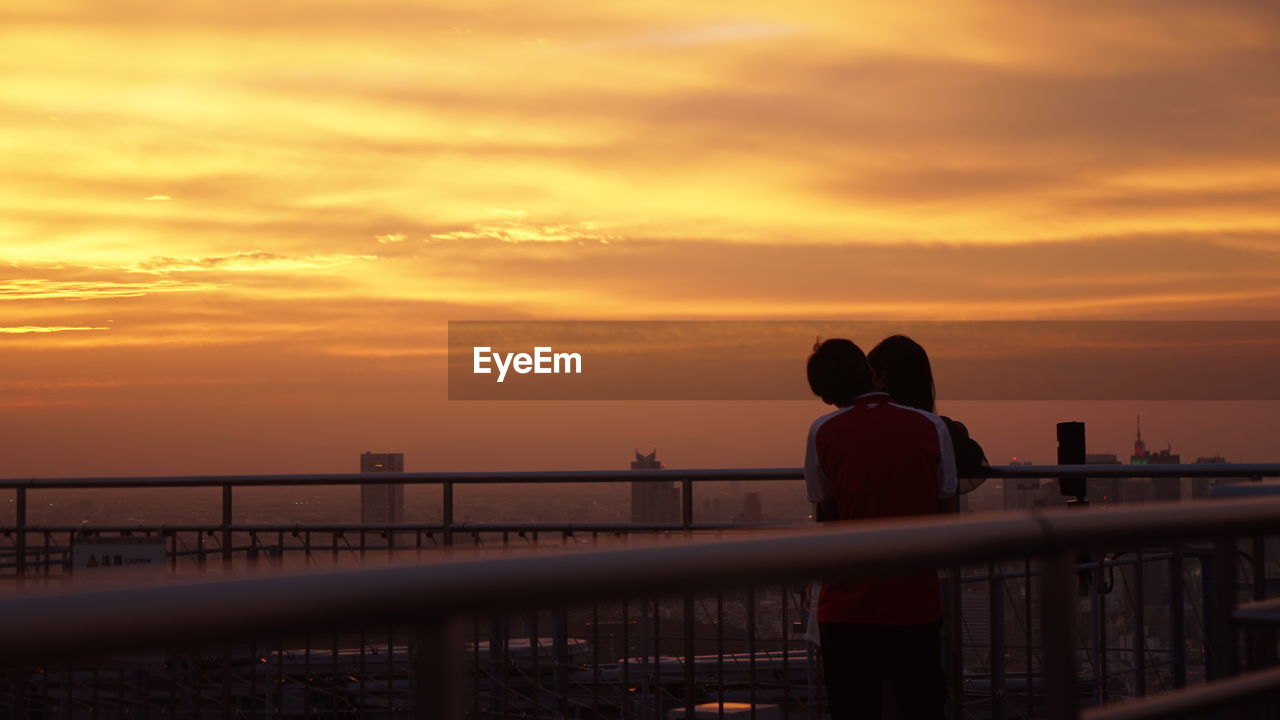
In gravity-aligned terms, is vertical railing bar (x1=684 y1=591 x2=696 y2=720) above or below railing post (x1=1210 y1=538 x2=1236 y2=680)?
below

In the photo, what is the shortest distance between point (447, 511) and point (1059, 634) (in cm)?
697

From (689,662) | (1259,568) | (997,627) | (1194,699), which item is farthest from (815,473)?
(1194,699)

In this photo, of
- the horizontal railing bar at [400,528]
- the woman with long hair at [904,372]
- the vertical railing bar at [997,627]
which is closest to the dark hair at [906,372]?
the woman with long hair at [904,372]

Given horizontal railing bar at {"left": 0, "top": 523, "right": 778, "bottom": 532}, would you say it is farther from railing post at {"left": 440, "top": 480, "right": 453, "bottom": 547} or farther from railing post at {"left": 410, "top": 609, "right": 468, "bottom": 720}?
railing post at {"left": 410, "top": 609, "right": 468, "bottom": 720}

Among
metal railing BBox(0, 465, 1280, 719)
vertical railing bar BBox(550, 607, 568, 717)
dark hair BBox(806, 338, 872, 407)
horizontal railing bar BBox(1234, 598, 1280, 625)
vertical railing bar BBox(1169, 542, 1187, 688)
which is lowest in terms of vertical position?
vertical railing bar BBox(550, 607, 568, 717)

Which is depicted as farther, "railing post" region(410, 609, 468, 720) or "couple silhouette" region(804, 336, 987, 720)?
"couple silhouette" region(804, 336, 987, 720)

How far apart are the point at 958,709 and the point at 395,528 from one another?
5502 mm

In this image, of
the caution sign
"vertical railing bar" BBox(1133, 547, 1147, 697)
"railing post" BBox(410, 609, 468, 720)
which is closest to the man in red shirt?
"vertical railing bar" BBox(1133, 547, 1147, 697)

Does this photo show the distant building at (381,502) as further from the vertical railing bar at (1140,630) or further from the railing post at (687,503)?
the vertical railing bar at (1140,630)

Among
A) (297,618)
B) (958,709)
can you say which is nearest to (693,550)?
(297,618)

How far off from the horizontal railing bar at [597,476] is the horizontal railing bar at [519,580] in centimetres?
467

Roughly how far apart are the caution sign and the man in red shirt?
4.84 metres

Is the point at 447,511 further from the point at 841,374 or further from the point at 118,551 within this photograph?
the point at 841,374

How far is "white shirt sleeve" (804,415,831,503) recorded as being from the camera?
18.7 ft
